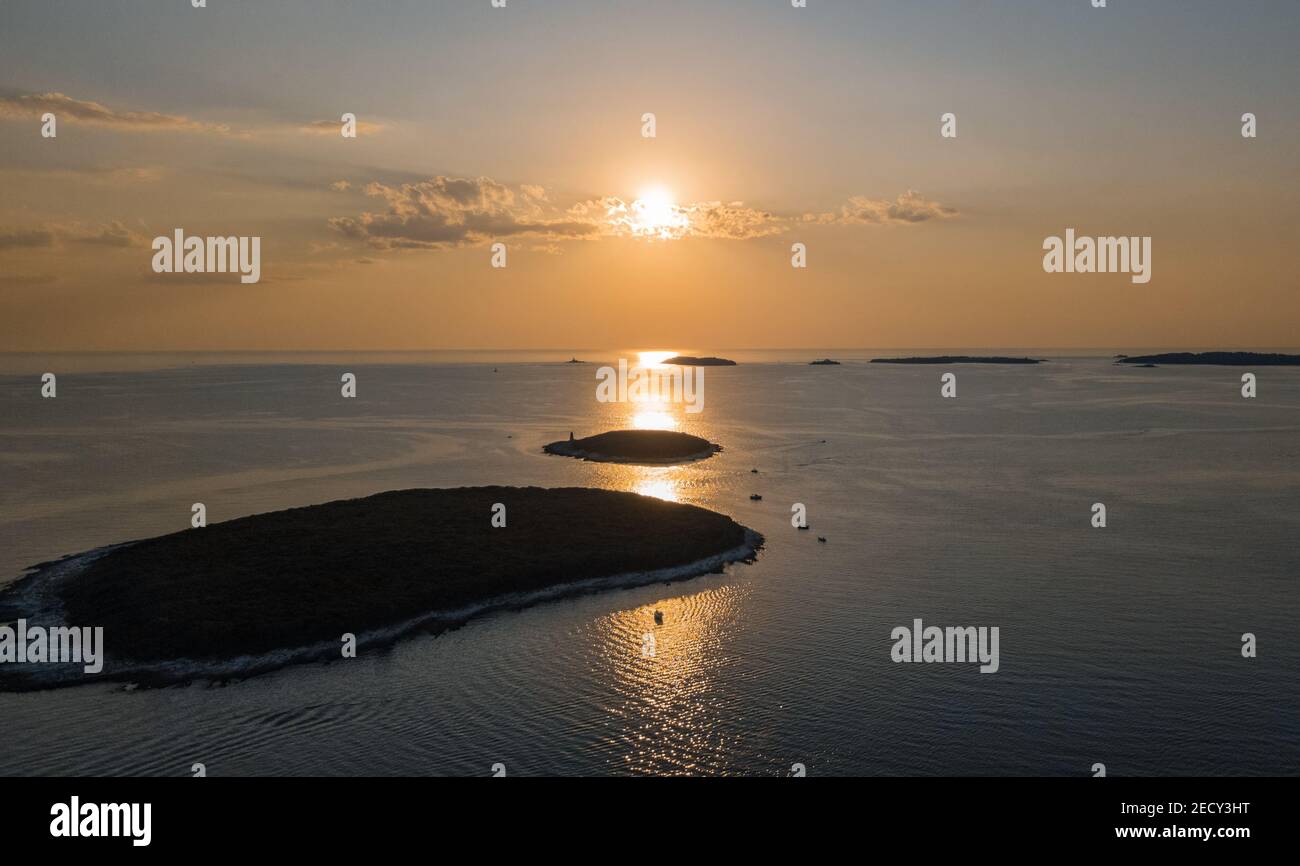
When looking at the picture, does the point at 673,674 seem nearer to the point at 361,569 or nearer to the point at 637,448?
the point at 361,569

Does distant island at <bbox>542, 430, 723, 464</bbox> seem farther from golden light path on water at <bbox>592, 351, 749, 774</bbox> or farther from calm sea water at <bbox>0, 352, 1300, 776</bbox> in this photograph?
golden light path on water at <bbox>592, 351, 749, 774</bbox>

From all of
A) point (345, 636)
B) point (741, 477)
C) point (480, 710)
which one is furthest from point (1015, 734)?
point (741, 477)

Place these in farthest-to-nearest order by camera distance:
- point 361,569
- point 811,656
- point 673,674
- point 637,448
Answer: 1. point 637,448
2. point 361,569
3. point 811,656
4. point 673,674

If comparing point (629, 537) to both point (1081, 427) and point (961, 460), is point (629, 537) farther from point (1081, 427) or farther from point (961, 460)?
point (1081, 427)

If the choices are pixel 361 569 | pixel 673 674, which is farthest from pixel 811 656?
pixel 361 569

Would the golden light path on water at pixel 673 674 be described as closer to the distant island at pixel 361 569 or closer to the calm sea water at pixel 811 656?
the calm sea water at pixel 811 656

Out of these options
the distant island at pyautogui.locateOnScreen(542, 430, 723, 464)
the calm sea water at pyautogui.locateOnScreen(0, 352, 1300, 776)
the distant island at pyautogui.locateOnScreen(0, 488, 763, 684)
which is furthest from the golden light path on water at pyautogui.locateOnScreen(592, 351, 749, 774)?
the distant island at pyautogui.locateOnScreen(542, 430, 723, 464)

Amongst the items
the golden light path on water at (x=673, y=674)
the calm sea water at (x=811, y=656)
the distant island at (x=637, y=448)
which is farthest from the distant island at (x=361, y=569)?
the distant island at (x=637, y=448)
